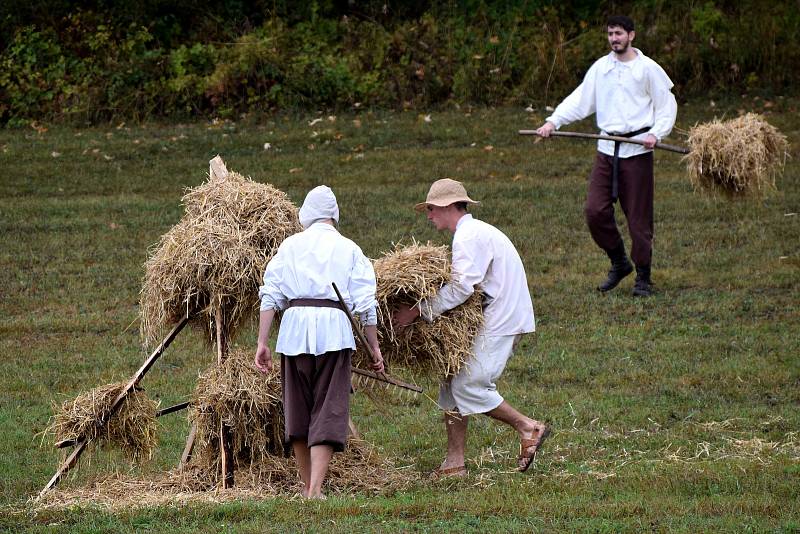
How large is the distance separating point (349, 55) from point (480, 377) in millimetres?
14816

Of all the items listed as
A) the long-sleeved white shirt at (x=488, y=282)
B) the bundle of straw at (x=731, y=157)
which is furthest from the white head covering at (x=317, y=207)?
the bundle of straw at (x=731, y=157)

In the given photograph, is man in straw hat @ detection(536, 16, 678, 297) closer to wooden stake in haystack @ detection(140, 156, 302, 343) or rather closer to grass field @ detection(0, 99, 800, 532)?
grass field @ detection(0, 99, 800, 532)

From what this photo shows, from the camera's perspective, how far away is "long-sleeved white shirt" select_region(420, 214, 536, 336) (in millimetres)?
7559

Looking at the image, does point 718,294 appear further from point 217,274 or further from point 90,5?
point 90,5

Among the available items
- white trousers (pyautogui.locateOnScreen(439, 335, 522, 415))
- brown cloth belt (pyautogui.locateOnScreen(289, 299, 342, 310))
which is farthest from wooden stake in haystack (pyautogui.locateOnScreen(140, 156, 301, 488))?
white trousers (pyautogui.locateOnScreen(439, 335, 522, 415))

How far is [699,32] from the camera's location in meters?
21.0

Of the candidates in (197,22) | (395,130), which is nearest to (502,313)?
(395,130)

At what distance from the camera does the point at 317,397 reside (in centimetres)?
713

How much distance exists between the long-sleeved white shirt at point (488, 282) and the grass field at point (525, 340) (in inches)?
35.2

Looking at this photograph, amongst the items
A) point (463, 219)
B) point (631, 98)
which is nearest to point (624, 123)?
point (631, 98)

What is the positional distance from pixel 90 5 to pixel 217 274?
55.1 ft

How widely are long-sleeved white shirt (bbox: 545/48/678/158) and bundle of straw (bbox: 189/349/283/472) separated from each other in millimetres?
4917

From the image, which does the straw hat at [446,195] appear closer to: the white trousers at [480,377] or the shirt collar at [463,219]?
the shirt collar at [463,219]

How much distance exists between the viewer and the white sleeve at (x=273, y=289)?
7066 mm
